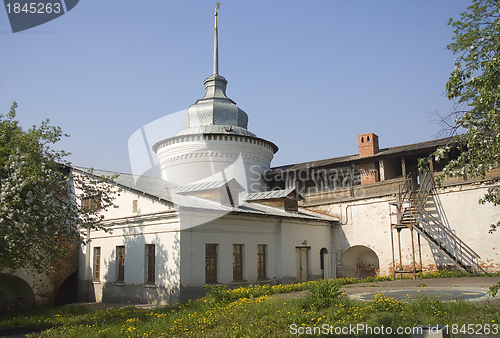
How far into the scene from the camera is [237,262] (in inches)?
676

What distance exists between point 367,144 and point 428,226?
227 inches

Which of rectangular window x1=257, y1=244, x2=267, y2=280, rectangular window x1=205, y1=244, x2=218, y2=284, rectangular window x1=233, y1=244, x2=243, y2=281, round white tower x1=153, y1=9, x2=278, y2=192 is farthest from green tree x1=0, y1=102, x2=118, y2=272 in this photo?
round white tower x1=153, y1=9, x2=278, y2=192

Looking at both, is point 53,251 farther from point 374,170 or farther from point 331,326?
point 374,170

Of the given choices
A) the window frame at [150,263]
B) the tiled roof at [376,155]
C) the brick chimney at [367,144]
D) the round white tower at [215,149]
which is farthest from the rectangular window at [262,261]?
the brick chimney at [367,144]

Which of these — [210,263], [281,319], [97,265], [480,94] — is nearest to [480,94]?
[480,94]

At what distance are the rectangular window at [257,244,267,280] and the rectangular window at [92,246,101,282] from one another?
6.85 meters

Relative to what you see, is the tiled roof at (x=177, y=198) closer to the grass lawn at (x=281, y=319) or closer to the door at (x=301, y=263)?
the door at (x=301, y=263)

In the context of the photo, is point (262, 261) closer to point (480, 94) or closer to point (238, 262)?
point (238, 262)

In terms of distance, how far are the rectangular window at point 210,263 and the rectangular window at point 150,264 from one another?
2063mm

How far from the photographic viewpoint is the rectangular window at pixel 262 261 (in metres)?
18.1

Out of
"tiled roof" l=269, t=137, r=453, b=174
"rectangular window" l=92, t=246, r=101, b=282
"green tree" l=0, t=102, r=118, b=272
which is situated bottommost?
"rectangular window" l=92, t=246, r=101, b=282

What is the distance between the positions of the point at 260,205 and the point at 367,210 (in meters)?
5.55

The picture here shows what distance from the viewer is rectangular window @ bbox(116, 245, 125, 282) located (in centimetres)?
1745

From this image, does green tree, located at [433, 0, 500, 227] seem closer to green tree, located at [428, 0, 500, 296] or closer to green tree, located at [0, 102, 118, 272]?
green tree, located at [428, 0, 500, 296]
